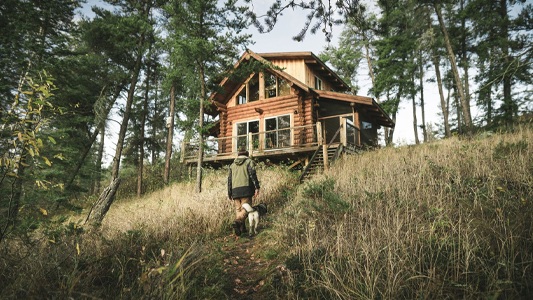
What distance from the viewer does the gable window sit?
17.2m

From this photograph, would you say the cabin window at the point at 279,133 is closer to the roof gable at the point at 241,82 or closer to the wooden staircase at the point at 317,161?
the roof gable at the point at 241,82

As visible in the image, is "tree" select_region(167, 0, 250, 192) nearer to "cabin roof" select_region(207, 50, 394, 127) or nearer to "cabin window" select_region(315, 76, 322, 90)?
"cabin roof" select_region(207, 50, 394, 127)

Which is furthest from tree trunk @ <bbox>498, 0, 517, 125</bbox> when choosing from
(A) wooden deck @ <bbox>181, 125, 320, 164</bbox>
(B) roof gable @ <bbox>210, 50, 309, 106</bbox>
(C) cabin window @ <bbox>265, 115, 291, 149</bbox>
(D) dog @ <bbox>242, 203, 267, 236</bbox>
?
(D) dog @ <bbox>242, 203, 267, 236</bbox>

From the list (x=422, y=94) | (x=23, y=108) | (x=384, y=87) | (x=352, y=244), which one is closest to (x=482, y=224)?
(x=352, y=244)

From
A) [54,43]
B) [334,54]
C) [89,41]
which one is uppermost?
[334,54]

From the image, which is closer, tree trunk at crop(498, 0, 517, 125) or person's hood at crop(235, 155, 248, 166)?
person's hood at crop(235, 155, 248, 166)

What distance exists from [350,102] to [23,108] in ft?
49.8

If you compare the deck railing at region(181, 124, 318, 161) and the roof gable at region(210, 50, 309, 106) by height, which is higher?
the roof gable at region(210, 50, 309, 106)

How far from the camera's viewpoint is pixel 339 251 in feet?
10.4

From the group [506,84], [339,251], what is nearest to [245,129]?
[339,251]

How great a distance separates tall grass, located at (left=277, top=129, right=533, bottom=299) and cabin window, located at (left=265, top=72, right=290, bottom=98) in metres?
11.6

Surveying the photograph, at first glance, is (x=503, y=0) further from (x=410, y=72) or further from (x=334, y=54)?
(x=334, y=54)

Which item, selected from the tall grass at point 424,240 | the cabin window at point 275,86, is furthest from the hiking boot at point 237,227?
the cabin window at point 275,86

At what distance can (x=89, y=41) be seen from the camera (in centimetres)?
1522
